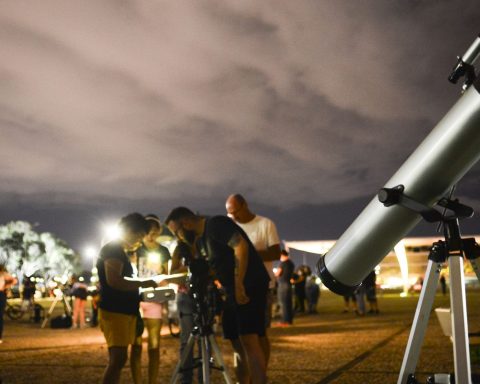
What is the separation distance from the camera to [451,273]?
253 centimetres

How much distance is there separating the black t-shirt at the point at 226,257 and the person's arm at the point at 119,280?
0.51 metres

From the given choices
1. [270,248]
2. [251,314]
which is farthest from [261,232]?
[251,314]

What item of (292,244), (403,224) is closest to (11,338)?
(403,224)

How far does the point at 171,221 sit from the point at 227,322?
3.20 ft

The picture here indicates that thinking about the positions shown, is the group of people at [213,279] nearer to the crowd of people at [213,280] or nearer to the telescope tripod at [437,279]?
the crowd of people at [213,280]

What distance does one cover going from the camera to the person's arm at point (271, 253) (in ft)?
19.1

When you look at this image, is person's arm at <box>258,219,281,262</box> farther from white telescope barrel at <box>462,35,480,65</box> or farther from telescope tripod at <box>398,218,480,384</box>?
white telescope barrel at <box>462,35,480,65</box>

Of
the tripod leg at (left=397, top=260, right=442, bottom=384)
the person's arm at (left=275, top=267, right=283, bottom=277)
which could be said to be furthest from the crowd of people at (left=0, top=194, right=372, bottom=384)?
the person's arm at (left=275, top=267, right=283, bottom=277)

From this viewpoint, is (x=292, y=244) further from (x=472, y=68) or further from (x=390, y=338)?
(x=472, y=68)

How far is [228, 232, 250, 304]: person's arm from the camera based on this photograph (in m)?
4.70

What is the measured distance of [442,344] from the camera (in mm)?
9242

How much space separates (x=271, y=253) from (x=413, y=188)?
348 centimetres

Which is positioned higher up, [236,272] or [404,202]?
[404,202]

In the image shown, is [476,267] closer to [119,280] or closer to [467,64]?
[467,64]
